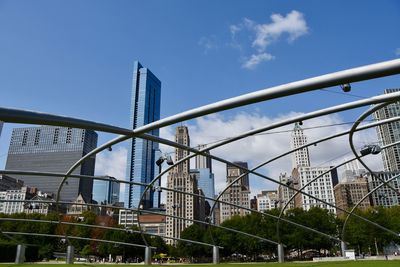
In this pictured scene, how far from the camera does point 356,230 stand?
66.8 meters

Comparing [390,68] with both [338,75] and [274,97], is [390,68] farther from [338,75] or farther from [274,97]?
[274,97]

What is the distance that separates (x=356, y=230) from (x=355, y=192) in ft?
425

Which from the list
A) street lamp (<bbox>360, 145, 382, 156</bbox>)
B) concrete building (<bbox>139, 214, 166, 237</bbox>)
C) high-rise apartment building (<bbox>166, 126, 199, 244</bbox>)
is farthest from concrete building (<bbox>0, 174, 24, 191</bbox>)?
street lamp (<bbox>360, 145, 382, 156</bbox>)

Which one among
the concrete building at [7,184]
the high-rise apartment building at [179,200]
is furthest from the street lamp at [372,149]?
the concrete building at [7,184]

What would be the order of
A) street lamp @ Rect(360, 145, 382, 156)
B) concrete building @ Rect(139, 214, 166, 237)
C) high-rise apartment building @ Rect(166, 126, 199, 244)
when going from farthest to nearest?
concrete building @ Rect(139, 214, 166, 237), high-rise apartment building @ Rect(166, 126, 199, 244), street lamp @ Rect(360, 145, 382, 156)

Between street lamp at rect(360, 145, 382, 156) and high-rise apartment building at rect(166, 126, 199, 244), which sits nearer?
street lamp at rect(360, 145, 382, 156)

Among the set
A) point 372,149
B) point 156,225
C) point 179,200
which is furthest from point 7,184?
point 372,149

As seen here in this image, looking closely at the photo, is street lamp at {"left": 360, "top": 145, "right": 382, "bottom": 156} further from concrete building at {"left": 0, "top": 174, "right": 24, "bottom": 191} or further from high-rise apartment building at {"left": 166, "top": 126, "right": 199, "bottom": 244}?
concrete building at {"left": 0, "top": 174, "right": 24, "bottom": 191}

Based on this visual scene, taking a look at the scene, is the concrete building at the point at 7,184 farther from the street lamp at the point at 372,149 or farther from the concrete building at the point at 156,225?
the street lamp at the point at 372,149

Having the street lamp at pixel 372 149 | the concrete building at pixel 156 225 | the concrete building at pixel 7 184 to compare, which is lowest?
the street lamp at pixel 372 149

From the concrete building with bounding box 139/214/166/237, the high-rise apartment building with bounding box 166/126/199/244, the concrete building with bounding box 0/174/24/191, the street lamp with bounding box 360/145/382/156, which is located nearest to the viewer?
the street lamp with bounding box 360/145/382/156

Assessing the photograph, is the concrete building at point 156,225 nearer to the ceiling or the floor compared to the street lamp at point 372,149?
nearer to the ceiling

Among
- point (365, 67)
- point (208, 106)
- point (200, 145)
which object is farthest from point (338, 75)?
point (200, 145)

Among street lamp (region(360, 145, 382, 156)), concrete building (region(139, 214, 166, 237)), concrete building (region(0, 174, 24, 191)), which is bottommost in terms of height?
street lamp (region(360, 145, 382, 156))
